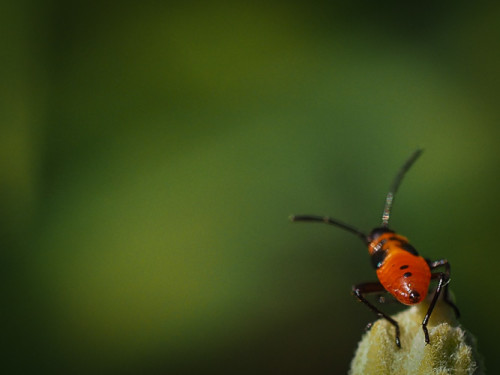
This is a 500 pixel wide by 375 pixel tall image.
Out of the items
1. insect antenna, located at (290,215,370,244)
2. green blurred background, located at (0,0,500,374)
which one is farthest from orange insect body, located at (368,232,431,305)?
green blurred background, located at (0,0,500,374)

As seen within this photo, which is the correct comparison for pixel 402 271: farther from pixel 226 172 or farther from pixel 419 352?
pixel 226 172

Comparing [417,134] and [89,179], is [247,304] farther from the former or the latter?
[417,134]

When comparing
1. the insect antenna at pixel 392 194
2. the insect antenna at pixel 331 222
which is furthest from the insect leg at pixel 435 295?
the insect antenna at pixel 392 194

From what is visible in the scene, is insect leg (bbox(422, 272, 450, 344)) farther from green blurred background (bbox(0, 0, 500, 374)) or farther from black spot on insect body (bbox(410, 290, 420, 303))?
green blurred background (bbox(0, 0, 500, 374))

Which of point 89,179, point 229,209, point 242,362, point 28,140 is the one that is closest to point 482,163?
point 229,209

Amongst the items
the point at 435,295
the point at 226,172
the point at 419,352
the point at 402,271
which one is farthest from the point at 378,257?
the point at 226,172
